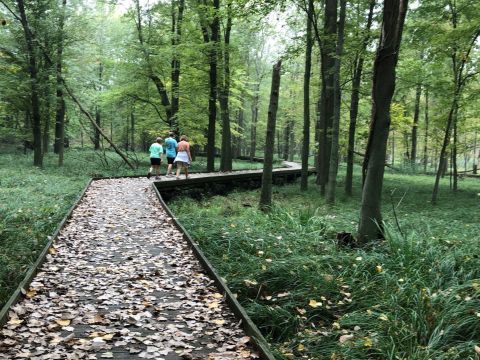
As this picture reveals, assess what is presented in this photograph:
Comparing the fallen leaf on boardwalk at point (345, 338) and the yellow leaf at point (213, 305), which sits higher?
the fallen leaf on boardwalk at point (345, 338)

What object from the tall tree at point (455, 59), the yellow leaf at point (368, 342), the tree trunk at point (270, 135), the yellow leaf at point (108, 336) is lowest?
the yellow leaf at point (108, 336)

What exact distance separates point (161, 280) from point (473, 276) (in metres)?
4.21

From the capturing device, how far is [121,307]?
16.4ft

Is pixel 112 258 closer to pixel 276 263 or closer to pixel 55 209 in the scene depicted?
pixel 276 263

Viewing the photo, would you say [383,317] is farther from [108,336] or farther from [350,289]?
[108,336]

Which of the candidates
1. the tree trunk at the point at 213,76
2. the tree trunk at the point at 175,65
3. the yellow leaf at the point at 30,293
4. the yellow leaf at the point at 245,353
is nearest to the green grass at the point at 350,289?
the yellow leaf at the point at 245,353

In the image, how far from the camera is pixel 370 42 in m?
16.0

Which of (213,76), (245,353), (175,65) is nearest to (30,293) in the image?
(245,353)

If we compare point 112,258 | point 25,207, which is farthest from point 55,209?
point 112,258

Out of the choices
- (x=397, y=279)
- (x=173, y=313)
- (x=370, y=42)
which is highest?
(x=370, y=42)

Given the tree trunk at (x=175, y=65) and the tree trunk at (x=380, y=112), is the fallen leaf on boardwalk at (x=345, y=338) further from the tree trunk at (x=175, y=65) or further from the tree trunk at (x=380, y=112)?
the tree trunk at (x=175, y=65)

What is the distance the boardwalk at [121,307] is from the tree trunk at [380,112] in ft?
10.5

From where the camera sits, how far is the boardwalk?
401cm

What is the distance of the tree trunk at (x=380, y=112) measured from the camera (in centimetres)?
661
